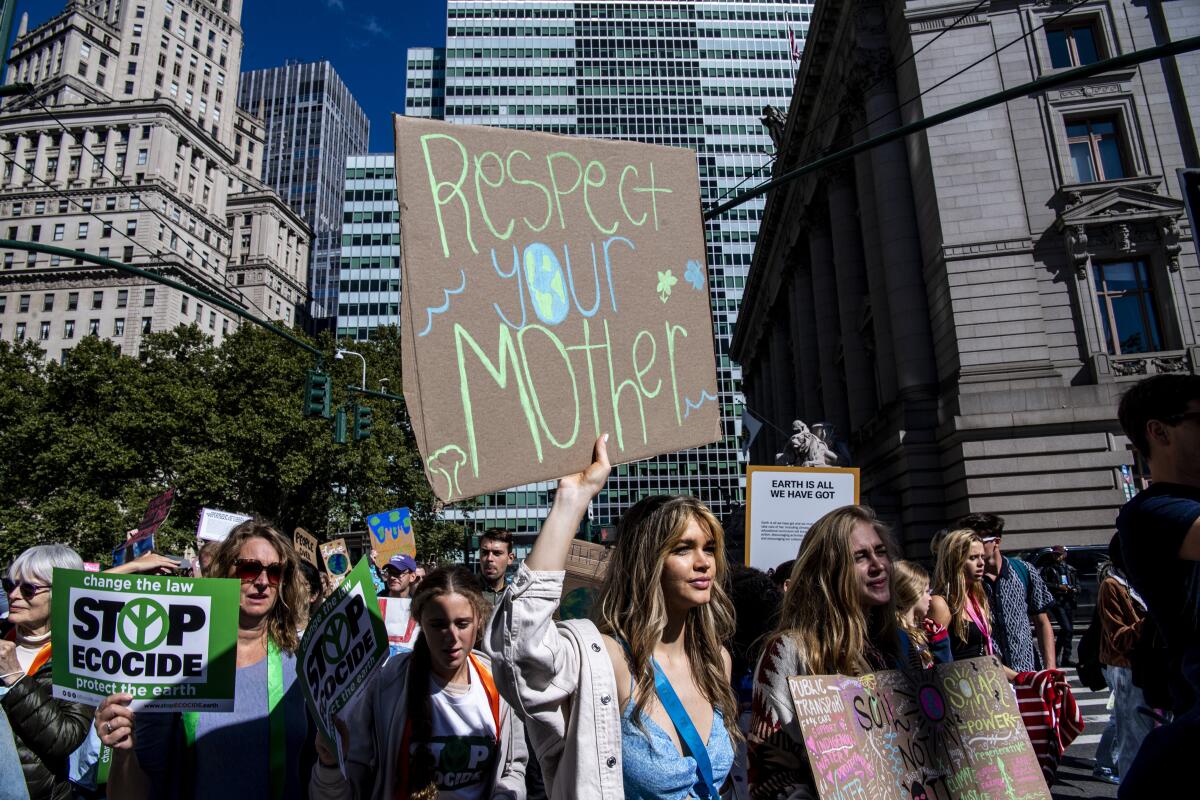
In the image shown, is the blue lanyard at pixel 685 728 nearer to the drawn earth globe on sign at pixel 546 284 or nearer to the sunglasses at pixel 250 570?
the drawn earth globe on sign at pixel 546 284

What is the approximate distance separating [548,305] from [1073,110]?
25.7 m

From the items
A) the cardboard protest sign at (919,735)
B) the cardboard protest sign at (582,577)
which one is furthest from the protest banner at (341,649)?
the cardboard protest sign at (582,577)

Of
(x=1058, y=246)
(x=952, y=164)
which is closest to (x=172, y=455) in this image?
(x=952, y=164)

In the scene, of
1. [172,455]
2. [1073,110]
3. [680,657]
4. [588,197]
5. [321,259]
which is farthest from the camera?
[321,259]

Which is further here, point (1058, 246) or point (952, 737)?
point (1058, 246)

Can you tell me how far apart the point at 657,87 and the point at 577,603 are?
4054 inches

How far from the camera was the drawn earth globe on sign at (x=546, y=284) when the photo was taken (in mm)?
3098

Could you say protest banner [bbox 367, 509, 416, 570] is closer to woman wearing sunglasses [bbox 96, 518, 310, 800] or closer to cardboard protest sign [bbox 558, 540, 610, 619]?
cardboard protest sign [bbox 558, 540, 610, 619]

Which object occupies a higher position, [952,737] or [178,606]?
[178,606]

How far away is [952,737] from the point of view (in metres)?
2.75

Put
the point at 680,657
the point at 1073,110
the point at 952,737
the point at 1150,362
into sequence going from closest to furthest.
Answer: the point at 952,737 < the point at 680,657 < the point at 1150,362 < the point at 1073,110

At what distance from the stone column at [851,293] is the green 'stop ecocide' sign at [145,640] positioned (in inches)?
1165

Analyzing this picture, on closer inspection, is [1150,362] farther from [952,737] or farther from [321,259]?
[321,259]

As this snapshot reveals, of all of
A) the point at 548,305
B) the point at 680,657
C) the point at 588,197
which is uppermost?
the point at 588,197
